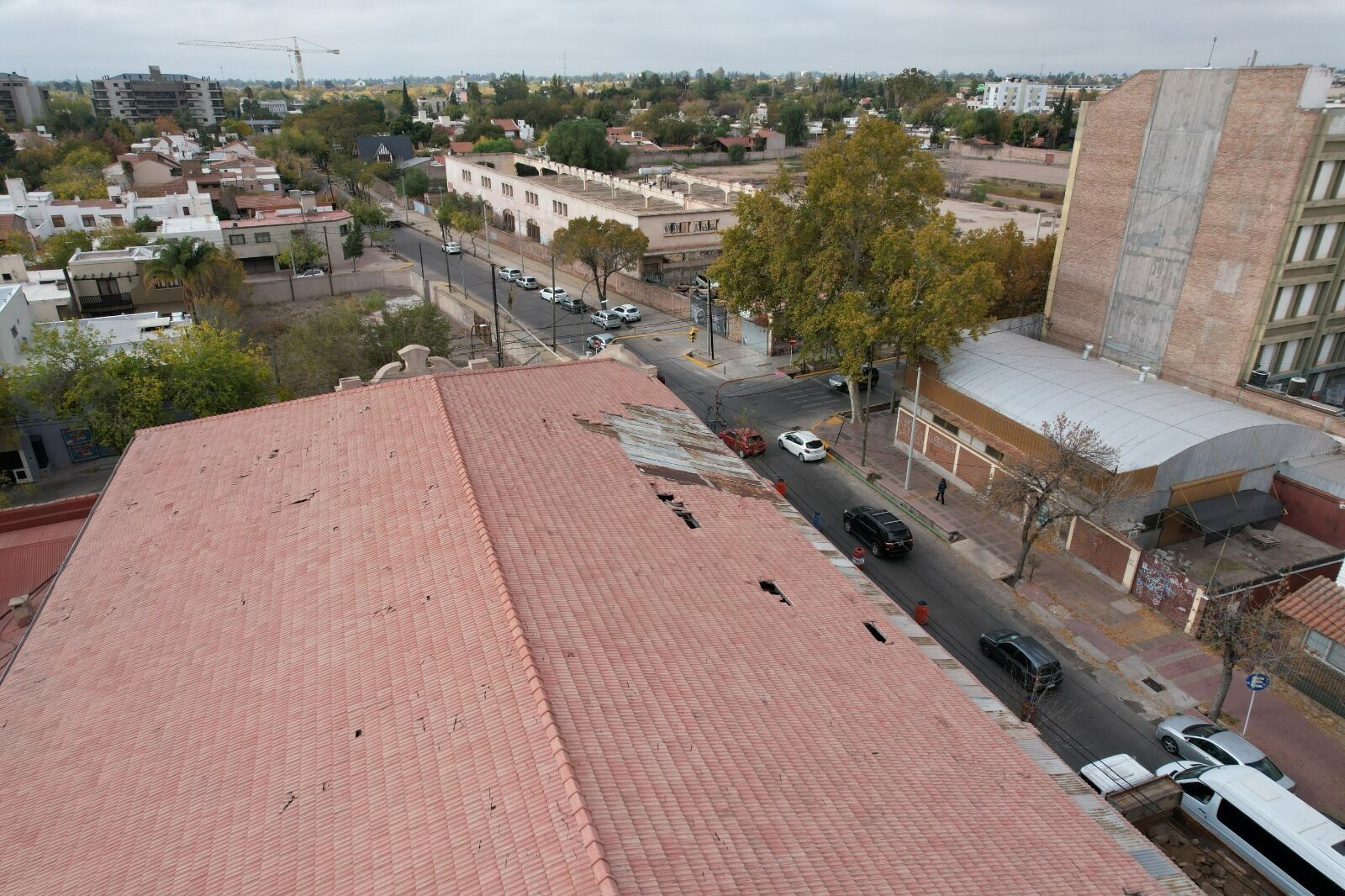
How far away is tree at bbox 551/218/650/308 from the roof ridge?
4893 cm

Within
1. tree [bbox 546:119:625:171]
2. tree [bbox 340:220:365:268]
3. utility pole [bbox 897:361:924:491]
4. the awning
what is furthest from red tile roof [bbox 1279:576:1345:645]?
tree [bbox 546:119:625:171]

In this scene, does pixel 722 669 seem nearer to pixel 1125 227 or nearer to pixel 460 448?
pixel 460 448

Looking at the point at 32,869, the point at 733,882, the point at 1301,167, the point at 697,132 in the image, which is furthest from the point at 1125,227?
the point at 697,132

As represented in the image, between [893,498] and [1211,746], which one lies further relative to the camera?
[893,498]

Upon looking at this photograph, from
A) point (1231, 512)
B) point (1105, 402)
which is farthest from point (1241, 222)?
point (1231, 512)

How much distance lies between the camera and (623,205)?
77.2m

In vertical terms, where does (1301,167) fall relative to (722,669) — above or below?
above

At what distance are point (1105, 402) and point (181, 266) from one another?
214ft

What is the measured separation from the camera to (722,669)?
15.6 metres

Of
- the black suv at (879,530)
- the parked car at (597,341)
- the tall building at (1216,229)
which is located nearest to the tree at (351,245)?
the parked car at (597,341)

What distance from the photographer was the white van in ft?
59.4

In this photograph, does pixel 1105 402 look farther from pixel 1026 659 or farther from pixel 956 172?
pixel 956 172

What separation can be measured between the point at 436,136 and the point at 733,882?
603 ft

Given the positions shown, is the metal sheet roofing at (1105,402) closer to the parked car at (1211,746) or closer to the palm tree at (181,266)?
the parked car at (1211,746)
